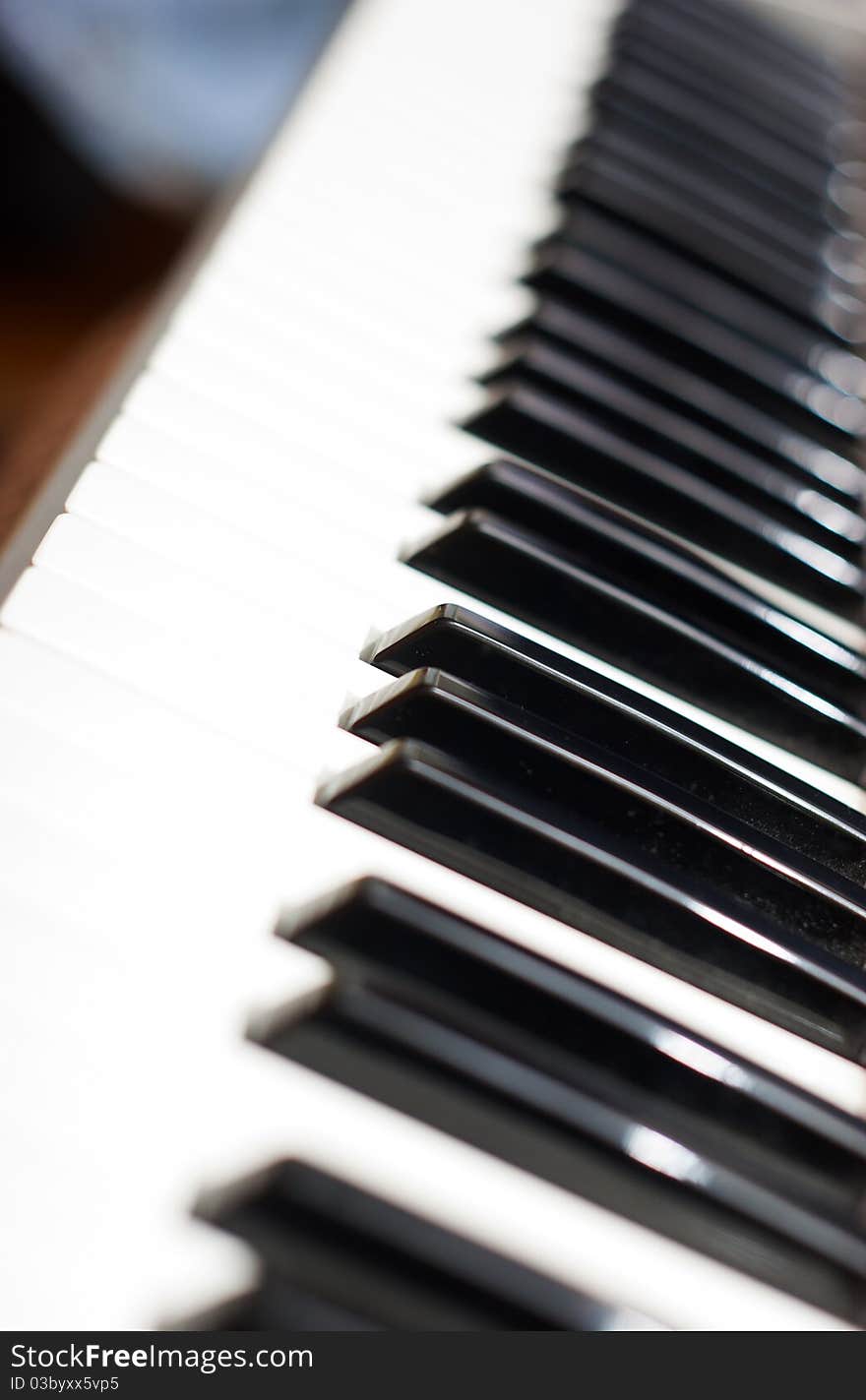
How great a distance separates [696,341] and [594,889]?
500 mm

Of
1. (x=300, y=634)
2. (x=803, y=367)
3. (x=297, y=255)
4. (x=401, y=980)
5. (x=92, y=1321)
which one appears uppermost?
(x=803, y=367)

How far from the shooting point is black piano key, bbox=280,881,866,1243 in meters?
0.50

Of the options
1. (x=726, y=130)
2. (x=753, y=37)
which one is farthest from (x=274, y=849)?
(x=753, y=37)

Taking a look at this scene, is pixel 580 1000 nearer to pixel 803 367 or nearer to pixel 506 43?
pixel 803 367

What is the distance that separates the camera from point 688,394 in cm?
86

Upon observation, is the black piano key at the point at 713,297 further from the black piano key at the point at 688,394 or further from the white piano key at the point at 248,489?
the white piano key at the point at 248,489

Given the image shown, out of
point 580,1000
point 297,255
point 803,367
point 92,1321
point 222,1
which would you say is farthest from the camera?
point 222,1

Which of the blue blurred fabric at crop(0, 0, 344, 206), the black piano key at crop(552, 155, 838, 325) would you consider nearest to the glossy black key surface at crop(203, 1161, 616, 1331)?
the black piano key at crop(552, 155, 838, 325)

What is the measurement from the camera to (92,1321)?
0.41 metres

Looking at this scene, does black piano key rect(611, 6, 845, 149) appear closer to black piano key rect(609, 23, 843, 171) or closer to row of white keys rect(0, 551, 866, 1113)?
black piano key rect(609, 23, 843, 171)

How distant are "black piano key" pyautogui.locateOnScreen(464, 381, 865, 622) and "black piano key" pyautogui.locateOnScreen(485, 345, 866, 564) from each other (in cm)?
2

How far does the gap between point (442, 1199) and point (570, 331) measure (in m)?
0.60

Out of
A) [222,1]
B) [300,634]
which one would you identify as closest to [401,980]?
[300,634]

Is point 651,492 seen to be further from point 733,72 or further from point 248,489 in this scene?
point 733,72
